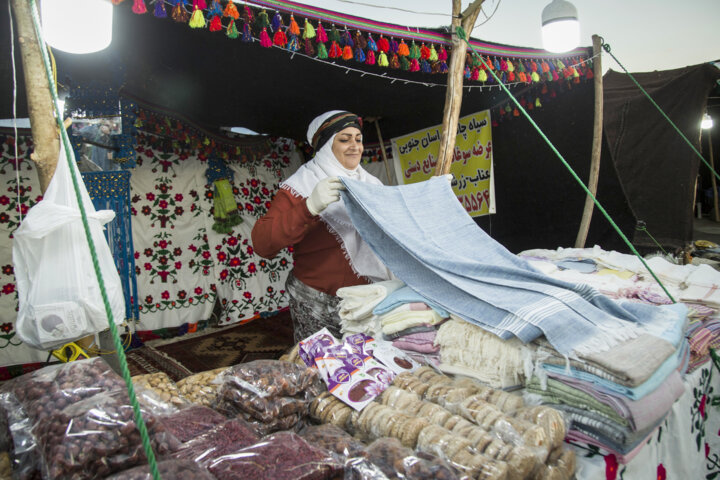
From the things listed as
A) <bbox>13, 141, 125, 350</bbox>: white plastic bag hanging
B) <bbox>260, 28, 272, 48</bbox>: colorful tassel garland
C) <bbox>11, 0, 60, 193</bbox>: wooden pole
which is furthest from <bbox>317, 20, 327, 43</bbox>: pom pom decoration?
<bbox>13, 141, 125, 350</bbox>: white plastic bag hanging

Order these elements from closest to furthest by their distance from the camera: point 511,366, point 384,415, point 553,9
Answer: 1. point 384,415
2. point 511,366
3. point 553,9

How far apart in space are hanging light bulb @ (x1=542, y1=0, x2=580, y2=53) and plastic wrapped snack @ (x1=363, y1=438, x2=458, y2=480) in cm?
342

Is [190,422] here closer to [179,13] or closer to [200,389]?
[200,389]

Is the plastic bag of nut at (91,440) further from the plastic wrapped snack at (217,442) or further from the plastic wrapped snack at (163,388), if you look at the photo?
the plastic wrapped snack at (163,388)

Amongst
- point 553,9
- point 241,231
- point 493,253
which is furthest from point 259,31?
point 241,231

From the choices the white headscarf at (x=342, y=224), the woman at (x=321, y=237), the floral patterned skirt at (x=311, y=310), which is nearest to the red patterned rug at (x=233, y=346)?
the floral patterned skirt at (x=311, y=310)

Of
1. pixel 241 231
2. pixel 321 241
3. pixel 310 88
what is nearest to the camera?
pixel 321 241

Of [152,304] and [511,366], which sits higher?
[511,366]

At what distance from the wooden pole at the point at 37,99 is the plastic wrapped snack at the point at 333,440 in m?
1.38

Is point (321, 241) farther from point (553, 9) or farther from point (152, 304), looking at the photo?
point (152, 304)

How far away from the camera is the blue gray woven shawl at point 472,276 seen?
4.52 ft

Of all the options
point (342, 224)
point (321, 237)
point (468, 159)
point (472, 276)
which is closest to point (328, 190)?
point (342, 224)

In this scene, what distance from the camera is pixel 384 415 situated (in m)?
1.26

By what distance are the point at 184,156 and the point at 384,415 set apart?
473cm
